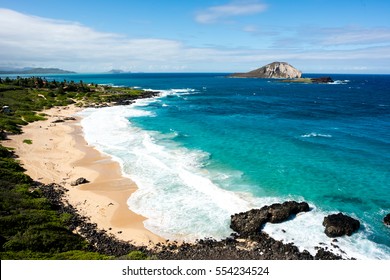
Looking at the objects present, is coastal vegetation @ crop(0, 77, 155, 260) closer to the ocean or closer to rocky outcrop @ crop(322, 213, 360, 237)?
the ocean

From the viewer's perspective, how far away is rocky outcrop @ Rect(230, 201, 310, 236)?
2387 cm

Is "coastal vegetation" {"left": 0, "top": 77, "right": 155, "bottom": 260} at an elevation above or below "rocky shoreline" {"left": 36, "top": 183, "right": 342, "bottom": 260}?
above

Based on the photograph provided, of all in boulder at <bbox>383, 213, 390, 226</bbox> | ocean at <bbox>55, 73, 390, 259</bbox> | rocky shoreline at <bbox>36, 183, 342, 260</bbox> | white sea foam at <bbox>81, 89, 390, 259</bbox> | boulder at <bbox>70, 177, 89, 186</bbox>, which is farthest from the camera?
boulder at <bbox>70, 177, 89, 186</bbox>

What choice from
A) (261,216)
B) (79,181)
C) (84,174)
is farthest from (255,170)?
(84,174)

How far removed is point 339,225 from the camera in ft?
77.1

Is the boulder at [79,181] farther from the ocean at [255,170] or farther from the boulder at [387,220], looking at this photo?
the boulder at [387,220]

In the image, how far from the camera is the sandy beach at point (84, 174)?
25.1m

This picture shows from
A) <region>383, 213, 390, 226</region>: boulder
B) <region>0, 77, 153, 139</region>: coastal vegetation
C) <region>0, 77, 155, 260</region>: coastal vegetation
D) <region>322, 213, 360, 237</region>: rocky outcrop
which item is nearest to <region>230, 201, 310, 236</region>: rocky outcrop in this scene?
<region>322, 213, 360, 237</region>: rocky outcrop

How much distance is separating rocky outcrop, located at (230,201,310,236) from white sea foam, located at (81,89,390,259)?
56cm

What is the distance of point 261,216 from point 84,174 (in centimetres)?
2147
